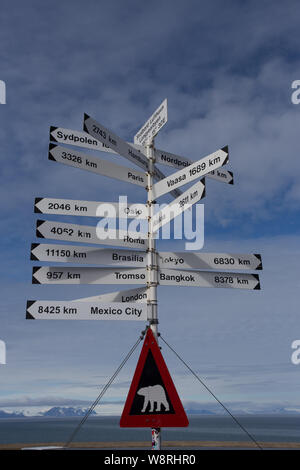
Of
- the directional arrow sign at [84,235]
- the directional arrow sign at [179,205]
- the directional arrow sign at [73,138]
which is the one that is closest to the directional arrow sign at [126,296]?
the directional arrow sign at [84,235]

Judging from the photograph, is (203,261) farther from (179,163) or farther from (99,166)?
(99,166)

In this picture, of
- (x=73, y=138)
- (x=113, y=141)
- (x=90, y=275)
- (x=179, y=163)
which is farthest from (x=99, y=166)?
(x=90, y=275)

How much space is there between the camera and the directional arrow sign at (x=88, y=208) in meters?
6.54

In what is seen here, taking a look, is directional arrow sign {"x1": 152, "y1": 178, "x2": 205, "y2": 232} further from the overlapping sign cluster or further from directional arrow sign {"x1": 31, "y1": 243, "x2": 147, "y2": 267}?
directional arrow sign {"x1": 31, "y1": 243, "x2": 147, "y2": 267}

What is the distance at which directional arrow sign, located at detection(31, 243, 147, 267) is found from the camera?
20.6ft

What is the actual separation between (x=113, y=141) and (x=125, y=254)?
5.73 ft

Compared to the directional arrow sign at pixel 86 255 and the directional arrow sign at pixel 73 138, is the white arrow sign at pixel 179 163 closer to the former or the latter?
the directional arrow sign at pixel 73 138

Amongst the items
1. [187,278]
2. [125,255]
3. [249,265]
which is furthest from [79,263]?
[249,265]

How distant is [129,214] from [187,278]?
1.30 meters

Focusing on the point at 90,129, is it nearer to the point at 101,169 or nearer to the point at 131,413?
the point at 101,169

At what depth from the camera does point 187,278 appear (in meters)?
6.58

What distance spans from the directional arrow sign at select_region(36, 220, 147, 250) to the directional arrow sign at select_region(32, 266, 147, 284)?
41 centimetres
